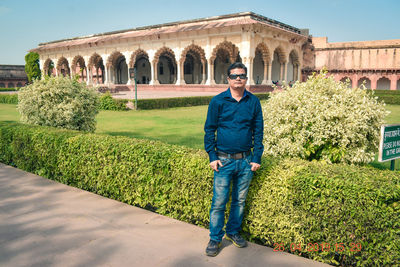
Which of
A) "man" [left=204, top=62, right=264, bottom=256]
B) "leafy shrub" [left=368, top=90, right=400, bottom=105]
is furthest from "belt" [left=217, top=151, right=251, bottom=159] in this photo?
"leafy shrub" [left=368, top=90, right=400, bottom=105]

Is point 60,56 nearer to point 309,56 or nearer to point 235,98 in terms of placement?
point 309,56

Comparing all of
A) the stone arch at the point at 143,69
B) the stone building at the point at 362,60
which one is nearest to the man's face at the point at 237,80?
the stone building at the point at 362,60

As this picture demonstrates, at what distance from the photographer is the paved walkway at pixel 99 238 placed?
248 centimetres

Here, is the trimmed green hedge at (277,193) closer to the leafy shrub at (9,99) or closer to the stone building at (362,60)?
the leafy shrub at (9,99)

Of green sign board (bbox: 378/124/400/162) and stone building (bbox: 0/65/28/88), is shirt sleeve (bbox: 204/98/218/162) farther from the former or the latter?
stone building (bbox: 0/65/28/88)

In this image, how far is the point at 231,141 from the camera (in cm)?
253

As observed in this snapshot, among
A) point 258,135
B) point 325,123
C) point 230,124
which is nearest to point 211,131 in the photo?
point 230,124

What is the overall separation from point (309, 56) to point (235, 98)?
121ft

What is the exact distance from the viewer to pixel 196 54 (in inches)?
1364

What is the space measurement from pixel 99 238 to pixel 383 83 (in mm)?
37027

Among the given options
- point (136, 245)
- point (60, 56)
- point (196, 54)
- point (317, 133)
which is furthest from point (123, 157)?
point (60, 56)

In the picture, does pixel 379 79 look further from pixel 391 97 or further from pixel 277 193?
pixel 277 193
